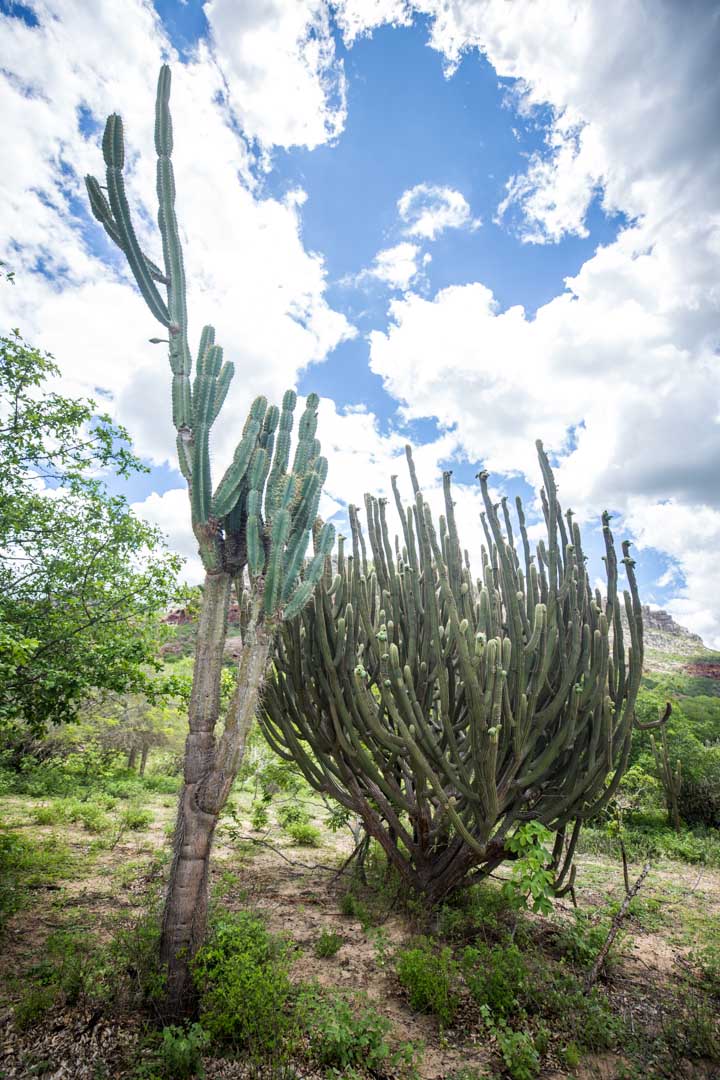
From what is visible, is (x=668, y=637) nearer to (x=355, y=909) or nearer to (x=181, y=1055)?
(x=355, y=909)

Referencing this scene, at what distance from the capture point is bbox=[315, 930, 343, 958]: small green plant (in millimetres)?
4277

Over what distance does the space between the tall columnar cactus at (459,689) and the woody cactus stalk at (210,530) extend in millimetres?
996

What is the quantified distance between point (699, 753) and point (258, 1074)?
41.0ft

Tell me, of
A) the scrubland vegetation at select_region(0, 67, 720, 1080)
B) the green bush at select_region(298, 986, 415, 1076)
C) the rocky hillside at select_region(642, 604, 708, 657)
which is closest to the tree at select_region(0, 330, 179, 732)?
the scrubland vegetation at select_region(0, 67, 720, 1080)

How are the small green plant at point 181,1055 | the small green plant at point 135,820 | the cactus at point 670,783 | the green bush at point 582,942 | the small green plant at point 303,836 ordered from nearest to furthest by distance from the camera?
the small green plant at point 181,1055 < the green bush at point 582,942 < the small green plant at point 303,836 < the small green plant at point 135,820 < the cactus at point 670,783

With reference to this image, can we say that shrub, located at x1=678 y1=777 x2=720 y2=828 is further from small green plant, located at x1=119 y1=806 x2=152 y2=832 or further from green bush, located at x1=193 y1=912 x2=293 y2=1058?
green bush, located at x1=193 y1=912 x2=293 y2=1058

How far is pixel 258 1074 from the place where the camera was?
293 centimetres

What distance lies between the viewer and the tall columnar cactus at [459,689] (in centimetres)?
429

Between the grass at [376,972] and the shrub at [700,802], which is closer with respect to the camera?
the grass at [376,972]

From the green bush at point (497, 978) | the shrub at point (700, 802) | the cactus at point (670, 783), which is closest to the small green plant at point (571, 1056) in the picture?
the green bush at point (497, 978)

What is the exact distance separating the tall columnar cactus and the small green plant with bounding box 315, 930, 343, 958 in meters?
0.98

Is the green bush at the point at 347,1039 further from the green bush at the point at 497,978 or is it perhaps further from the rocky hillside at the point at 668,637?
the rocky hillside at the point at 668,637

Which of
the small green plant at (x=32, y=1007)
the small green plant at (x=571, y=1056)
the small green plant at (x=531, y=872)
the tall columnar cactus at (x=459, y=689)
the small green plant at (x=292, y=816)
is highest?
the tall columnar cactus at (x=459, y=689)

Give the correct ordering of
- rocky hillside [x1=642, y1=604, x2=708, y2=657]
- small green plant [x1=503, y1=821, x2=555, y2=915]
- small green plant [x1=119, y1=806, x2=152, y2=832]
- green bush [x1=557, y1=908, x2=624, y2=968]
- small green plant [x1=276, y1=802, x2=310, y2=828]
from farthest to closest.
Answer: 1. rocky hillside [x1=642, y1=604, x2=708, y2=657]
2. small green plant [x1=119, y1=806, x2=152, y2=832]
3. small green plant [x1=276, y1=802, x2=310, y2=828]
4. green bush [x1=557, y1=908, x2=624, y2=968]
5. small green plant [x1=503, y1=821, x2=555, y2=915]
